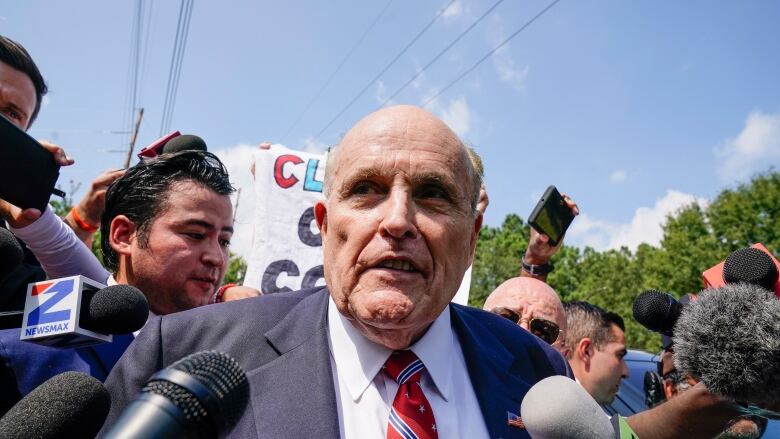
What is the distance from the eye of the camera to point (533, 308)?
3832mm

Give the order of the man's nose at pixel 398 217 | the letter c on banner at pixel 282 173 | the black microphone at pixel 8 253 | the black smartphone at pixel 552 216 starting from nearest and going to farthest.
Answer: the black microphone at pixel 8 253 < the man's nose at pixel 398 217 < the black smartphone at pixel 552 216 < the letter c on banner at pixel 282 173

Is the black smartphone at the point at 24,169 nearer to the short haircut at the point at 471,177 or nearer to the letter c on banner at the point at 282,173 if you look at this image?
the short haircut at the point at 471,177

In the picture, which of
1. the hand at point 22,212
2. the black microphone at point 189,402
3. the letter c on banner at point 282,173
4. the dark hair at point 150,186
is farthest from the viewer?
the letter c on banner at point 282,173

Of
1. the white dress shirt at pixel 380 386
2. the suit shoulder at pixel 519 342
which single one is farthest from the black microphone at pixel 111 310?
the suit shoulder at pixel 519 342

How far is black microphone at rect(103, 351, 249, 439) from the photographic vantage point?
2.69 feet

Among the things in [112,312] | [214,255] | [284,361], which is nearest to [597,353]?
[214,255]

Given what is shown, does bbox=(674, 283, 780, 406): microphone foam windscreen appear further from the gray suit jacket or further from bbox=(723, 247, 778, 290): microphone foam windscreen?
the gray suit jacket

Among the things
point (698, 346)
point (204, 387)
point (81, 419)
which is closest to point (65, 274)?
point (81, 419)

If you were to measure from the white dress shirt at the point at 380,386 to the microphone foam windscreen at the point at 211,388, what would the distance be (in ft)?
3.19

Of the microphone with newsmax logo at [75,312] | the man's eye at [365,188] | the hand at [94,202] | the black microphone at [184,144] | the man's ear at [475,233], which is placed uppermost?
the black microphone at [184,144]

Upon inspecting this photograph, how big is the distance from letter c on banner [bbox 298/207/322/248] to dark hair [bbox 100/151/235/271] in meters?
1.97

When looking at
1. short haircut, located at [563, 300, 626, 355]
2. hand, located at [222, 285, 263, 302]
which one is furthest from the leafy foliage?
hand, located at [222, 285, 263, 302]

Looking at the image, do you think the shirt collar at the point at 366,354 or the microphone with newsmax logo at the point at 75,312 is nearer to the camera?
the microphone with newsmax logo at the point at 75,312

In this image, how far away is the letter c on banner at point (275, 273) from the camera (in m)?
4.73
